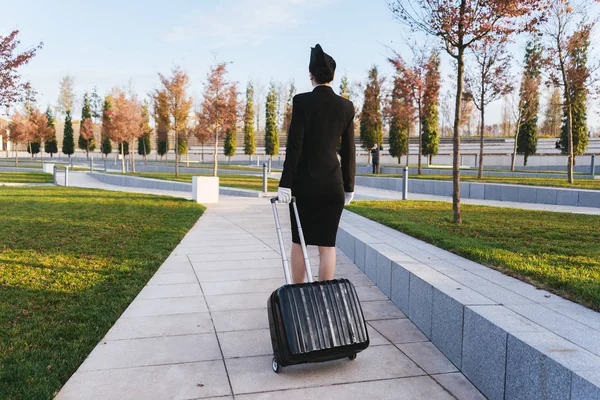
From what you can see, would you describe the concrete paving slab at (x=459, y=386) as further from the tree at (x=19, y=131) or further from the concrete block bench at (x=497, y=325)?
the tree at (x=19, y=131)

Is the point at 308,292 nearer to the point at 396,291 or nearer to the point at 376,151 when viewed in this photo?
the point at 396,291

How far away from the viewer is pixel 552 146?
4731 centimetres

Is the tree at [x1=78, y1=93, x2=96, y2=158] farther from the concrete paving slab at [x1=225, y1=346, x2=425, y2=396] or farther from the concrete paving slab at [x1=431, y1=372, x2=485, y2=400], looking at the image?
the concrete paving slab at [x1=431, y1=372, x2=485, y2=400]

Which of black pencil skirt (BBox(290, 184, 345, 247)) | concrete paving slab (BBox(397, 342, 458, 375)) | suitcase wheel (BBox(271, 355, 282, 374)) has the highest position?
black pencil skirt (BBox(290, 184, 345, 247))

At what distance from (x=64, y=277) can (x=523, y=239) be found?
18.3ft

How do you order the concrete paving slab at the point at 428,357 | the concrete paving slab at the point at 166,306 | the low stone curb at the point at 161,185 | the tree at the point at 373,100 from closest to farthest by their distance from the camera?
the concrete paving slab at the point at 428,357
the concrete paving slab at the point at 166,306
the low stone curb at the point at 161,185
the tree at the point at 373,100

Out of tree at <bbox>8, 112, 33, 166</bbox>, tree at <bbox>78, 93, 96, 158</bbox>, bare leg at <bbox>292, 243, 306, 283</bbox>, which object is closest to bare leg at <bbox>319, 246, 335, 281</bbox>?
bare leg at <bbox>292, 243, 306, 283</bbox>

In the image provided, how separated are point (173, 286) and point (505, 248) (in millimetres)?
3756

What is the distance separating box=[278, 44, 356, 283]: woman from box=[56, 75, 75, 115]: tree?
80635 millimetres

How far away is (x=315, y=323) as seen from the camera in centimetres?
303

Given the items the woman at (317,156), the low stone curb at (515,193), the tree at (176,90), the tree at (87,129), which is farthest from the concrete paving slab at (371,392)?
the tree at (87,129)

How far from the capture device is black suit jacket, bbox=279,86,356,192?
3.51 m

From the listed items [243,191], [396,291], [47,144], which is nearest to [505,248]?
[396,291]

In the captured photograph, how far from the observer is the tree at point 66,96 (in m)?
75.5
